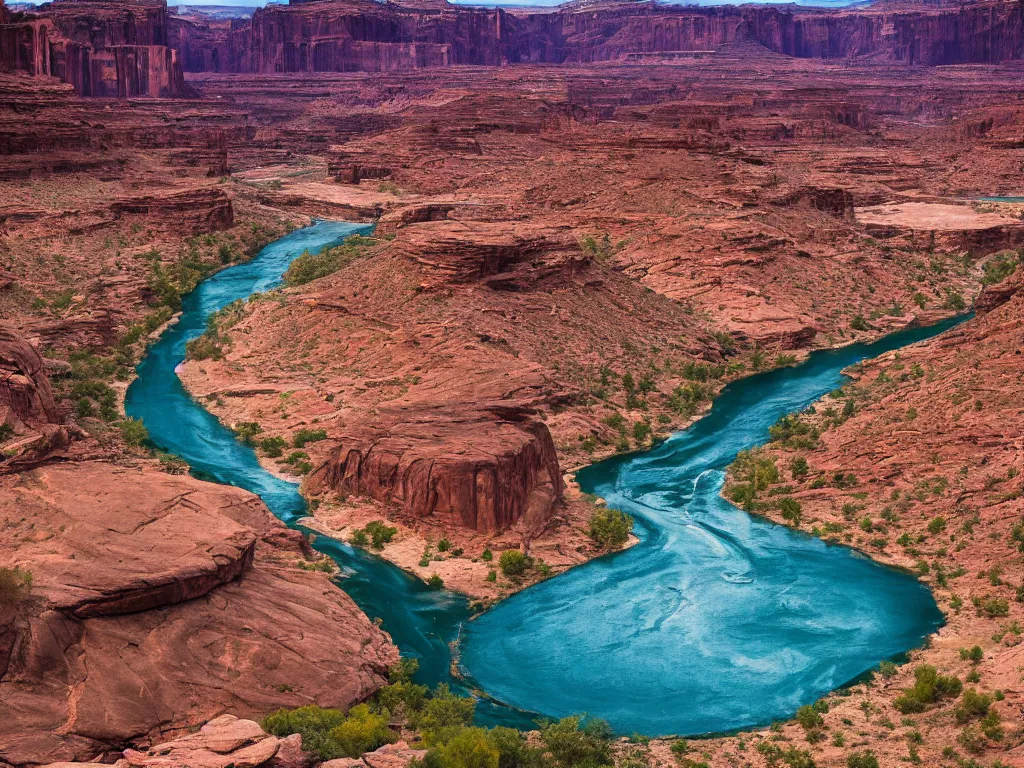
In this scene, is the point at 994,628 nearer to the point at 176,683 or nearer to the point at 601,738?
the point at 601,738

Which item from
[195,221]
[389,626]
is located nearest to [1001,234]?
[195,221]

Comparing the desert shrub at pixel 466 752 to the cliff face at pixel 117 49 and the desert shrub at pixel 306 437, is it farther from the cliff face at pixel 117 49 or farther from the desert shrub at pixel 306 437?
the cliff face at pixel 117 49

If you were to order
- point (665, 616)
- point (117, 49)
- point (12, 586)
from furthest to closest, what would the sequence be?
point (117, 49)
point (665, 616)
point (12, 586)

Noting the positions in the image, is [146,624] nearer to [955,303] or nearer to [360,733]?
[360,733]

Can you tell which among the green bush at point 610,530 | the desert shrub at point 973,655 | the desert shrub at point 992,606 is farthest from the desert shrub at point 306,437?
the desert shrub at point 973,655

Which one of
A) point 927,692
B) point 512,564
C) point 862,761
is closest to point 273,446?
point 512,564

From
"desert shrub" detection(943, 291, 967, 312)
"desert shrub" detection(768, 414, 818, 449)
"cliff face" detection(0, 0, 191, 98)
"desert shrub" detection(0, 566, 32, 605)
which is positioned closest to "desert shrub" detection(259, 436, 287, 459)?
"desert shrub" detection(768, 414, 818, 449)
